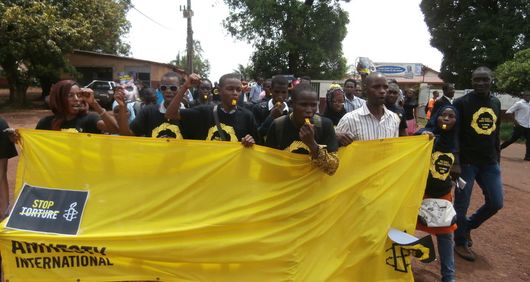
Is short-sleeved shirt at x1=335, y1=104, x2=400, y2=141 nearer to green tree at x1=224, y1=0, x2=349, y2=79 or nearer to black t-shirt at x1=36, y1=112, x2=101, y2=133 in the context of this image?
black t-shirt at x1=36, y1=112, x2=101, y2=133

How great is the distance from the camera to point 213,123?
367 cm

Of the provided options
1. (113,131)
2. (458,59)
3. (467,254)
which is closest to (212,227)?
(113,131)

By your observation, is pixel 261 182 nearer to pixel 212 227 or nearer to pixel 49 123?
pixel 212 227

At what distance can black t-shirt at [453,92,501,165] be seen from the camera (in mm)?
4555

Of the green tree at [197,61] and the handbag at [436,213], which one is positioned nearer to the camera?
the handbag at [436,213]

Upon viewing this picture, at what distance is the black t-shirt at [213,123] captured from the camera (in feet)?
11.9

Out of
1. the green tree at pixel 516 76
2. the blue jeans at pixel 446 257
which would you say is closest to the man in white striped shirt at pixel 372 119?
the blue jeans at pixel 446 257

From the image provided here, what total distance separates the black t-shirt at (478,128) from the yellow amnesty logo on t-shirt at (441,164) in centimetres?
78

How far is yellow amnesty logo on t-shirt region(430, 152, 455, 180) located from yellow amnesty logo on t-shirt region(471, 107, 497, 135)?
0.85 meters

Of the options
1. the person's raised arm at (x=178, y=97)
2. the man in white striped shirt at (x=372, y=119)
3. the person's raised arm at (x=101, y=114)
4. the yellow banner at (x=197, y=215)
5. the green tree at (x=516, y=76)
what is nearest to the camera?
the yellow banner at (x=197, y=215)

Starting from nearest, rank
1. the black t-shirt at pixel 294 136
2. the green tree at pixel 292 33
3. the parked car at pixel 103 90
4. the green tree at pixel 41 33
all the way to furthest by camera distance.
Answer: the black t-shirt at pixel 294 136
the green tree at pixel 41 33
the parked car at pixel 103 90
the green tree at pixel 292 33

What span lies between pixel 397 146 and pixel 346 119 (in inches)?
19.0

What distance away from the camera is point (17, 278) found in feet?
10.5

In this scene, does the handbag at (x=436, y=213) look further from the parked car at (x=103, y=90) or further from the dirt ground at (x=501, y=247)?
the parked car at (x=103, y=90)
